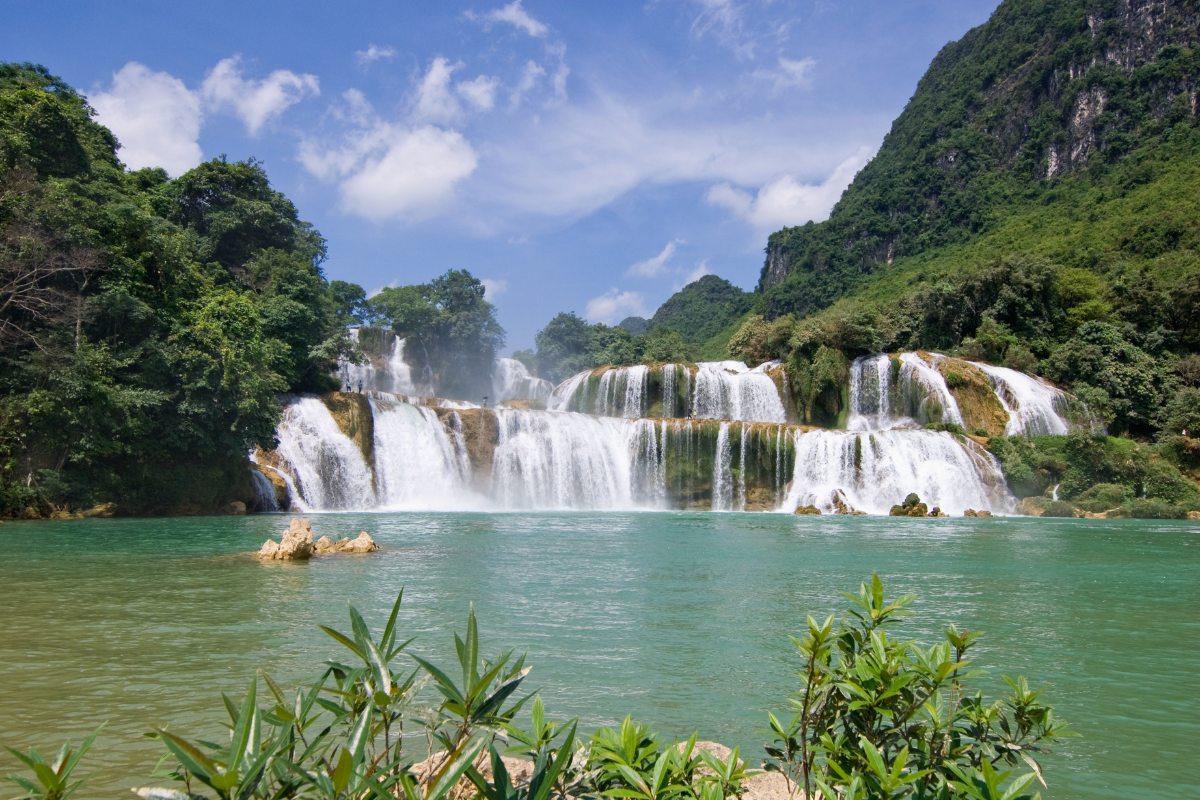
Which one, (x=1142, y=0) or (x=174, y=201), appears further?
(x=1142, y=0)

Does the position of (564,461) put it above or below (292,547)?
above

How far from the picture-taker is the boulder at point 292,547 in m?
11.3

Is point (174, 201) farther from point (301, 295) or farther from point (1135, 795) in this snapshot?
point (1135, 795)

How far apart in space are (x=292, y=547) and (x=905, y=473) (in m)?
21.4

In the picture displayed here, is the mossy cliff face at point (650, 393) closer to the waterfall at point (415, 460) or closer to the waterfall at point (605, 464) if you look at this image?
the waterfall at point (605, 464)

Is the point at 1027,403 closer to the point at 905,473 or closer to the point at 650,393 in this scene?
the point at 905,473

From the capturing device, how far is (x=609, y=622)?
23.5ft

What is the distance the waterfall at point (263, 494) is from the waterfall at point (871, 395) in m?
24.3

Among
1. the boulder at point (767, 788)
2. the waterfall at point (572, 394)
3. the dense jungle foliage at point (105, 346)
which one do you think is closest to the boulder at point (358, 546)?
the dense jungle foliage at point (105, 346)

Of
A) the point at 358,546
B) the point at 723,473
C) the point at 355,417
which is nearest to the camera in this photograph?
the point at 358,546

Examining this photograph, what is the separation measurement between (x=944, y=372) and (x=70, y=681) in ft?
105

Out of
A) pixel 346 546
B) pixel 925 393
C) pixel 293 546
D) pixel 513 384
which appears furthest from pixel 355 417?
pixel 513 384

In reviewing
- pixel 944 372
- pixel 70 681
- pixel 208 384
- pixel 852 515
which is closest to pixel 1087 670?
pixel 70 681

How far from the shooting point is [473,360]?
49.1 metres
